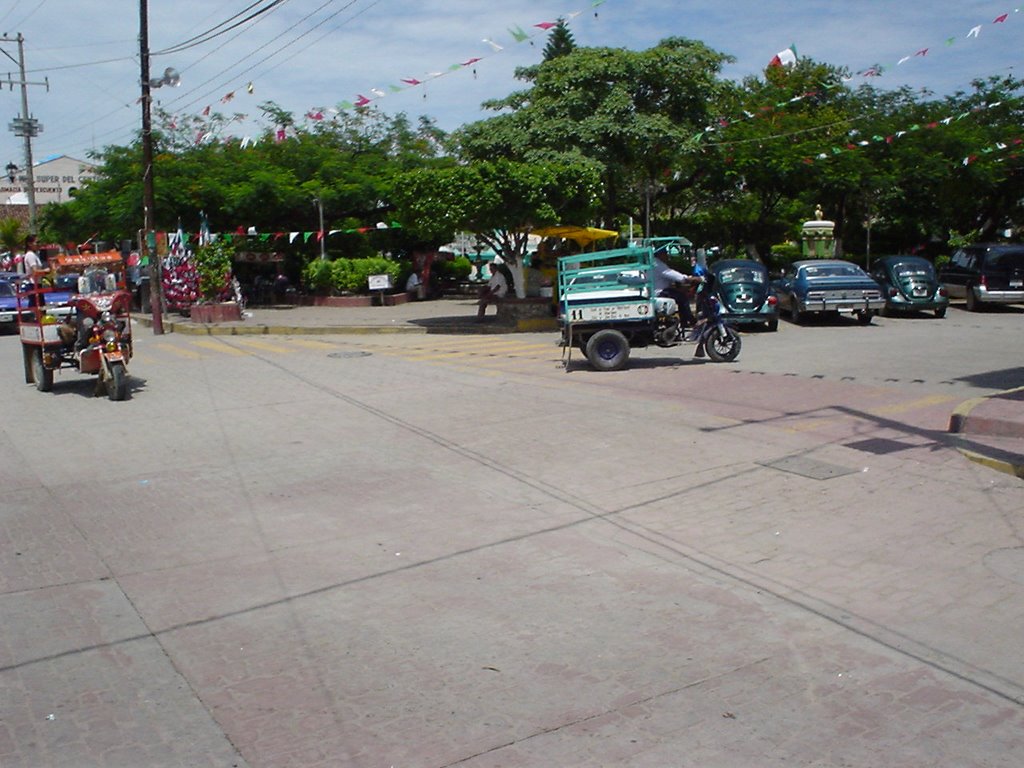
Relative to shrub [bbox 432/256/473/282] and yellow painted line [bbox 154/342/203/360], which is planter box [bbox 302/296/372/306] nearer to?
shrub [bbox 432/256/473/282]

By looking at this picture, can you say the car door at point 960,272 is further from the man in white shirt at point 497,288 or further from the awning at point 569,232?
the man in white shirt at point 497,288

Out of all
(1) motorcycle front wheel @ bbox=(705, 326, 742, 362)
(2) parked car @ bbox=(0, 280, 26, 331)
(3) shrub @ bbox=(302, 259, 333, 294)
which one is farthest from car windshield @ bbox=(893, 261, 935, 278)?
(2) parked car @ bbox=(0, 280, 26, 331)

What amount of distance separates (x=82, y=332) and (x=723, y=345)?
9.68 m

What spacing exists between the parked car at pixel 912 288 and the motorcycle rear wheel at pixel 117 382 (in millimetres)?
17384

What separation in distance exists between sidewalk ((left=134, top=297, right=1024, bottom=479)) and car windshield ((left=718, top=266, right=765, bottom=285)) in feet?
14.4

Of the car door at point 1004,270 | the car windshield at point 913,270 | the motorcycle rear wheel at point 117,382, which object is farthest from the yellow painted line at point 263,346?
the car door at point 1004,270

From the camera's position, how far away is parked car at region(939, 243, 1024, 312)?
25672mm

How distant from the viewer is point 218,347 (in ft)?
70.0

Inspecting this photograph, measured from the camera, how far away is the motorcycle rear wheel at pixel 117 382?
13.8 m

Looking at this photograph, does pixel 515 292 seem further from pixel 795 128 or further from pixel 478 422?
pixel 478 422

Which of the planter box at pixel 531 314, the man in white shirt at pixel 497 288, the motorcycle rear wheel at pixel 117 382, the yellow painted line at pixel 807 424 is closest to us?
the yellow painted line at pixel 807 424

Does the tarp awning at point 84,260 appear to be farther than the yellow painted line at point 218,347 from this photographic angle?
No

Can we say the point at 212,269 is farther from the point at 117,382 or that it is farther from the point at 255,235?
the point at 117,382

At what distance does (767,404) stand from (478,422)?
352 centimetres
